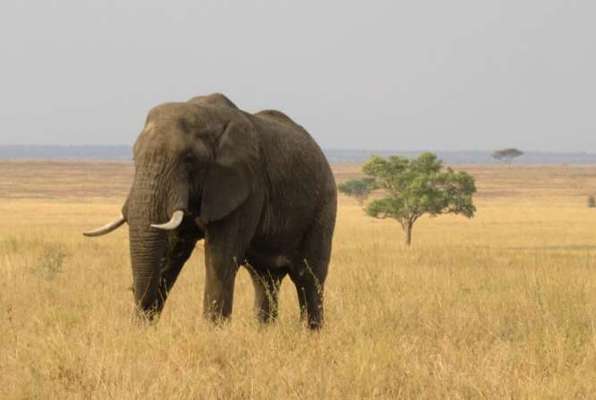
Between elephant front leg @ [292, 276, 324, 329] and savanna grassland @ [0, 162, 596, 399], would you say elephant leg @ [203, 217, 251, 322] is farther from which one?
elephant front leg @ [292, 276, 324, 329]

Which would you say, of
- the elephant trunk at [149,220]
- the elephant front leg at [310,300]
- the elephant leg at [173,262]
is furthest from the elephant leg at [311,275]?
the elephant trunk at [149,220]

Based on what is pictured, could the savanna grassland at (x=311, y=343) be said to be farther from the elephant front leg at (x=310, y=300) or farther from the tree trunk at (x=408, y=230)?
the tree trunk at (x=408, y=230)

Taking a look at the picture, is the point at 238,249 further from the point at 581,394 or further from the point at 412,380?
the point at 581,394

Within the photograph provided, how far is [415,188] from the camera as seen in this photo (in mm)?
37594

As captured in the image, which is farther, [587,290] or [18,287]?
[18,287]

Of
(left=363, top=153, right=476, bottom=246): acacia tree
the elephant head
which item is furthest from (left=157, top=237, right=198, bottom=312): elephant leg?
(left=363, top=153, right=476, bottom=246): acacia tree

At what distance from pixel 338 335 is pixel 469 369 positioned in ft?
4.48

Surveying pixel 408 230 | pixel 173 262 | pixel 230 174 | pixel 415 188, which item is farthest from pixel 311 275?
pixel 408 230

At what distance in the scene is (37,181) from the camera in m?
124

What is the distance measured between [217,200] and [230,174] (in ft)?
0.89

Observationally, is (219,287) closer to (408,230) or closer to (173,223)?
(173,223)

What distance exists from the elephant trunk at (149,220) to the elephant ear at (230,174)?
329mm

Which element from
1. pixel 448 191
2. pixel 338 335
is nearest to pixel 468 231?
pixel 448 191

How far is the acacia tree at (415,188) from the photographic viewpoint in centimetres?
3797
